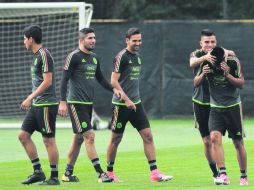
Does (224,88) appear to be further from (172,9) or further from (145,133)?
(172,9)

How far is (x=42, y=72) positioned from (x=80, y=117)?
3.05 feet

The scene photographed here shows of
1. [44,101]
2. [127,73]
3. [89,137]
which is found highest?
[127,73]

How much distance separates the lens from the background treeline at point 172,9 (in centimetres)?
3562

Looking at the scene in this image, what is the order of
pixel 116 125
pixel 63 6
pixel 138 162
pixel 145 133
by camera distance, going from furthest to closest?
pixel 63 6
pixel 138 162
pixel 116 125
pixel 145 133

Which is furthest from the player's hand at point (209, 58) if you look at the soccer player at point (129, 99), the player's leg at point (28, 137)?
the player's leg at point (28, 137)

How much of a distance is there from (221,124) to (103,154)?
5006 mm

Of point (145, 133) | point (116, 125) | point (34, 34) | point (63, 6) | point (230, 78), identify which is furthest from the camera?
point (63, 6)

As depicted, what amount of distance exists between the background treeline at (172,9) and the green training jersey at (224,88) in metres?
21.7

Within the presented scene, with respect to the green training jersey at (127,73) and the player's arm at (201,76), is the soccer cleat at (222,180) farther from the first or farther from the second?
the green training jersey at (127,73)

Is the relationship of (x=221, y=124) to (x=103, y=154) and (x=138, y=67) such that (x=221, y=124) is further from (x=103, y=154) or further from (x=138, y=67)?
(x=103, y=154)

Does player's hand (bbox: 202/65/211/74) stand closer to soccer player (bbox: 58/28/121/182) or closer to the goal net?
soccer player (bbox: 58/28/121/182)

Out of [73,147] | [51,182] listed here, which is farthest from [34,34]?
[51,182]

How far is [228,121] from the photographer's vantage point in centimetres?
1375

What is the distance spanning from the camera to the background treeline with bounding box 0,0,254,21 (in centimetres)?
3562
